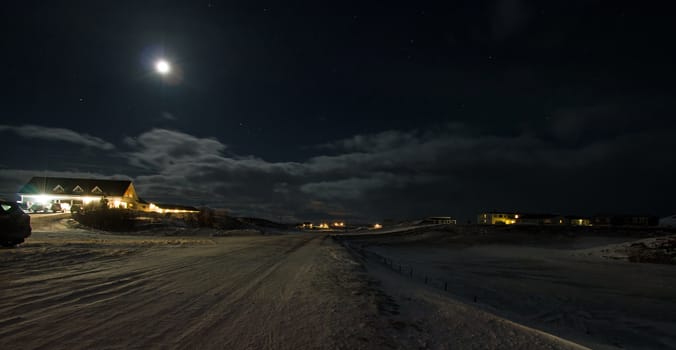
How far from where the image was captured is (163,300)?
6.52 meters

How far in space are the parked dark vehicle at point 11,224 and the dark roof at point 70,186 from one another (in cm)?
6446

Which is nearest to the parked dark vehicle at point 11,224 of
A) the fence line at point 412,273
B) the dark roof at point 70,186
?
the fence line at point 412,273

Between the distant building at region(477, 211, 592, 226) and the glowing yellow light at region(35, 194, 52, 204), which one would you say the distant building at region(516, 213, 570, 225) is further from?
the glowing yellow light at region(35, 194, 52, 204)

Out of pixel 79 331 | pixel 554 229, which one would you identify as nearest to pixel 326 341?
pixel 79 331

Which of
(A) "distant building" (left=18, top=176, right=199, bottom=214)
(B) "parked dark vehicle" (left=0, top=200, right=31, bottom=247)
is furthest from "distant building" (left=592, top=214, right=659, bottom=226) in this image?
(B) "parked dark vehicle" (left=0, top=200, right=31, bottom=247)

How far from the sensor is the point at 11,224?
535 inches

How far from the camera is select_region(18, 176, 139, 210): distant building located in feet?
212

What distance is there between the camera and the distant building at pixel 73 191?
6450cm

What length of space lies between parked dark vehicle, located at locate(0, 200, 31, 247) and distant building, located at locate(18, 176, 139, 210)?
57.3m

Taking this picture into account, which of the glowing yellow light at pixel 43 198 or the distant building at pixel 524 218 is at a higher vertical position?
the glowing yellow light at pixel 43 198

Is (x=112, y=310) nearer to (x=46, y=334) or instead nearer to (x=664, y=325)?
(x=46, y=334)

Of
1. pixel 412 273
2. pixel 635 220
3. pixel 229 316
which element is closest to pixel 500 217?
Answer: pixel 635 220

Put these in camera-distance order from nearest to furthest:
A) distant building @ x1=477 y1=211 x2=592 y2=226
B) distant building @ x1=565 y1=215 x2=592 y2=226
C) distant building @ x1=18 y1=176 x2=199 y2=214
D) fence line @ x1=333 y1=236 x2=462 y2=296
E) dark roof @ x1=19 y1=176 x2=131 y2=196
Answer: fence line @ x1=333 y1=236 x2=462 y2=296, distant building @ x1=18 y1=176 x2=199 y2=214, dark roof @ x1=19 y1=176 x2=131 y2=196, distant building @ x1=565 y1=215 x2=592 y2=226, distant building @ x1=477 y1=211 x2=592 y2=226

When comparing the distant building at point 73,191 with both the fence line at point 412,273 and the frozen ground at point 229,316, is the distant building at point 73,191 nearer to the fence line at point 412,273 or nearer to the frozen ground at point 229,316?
the fence line at point 412,273
